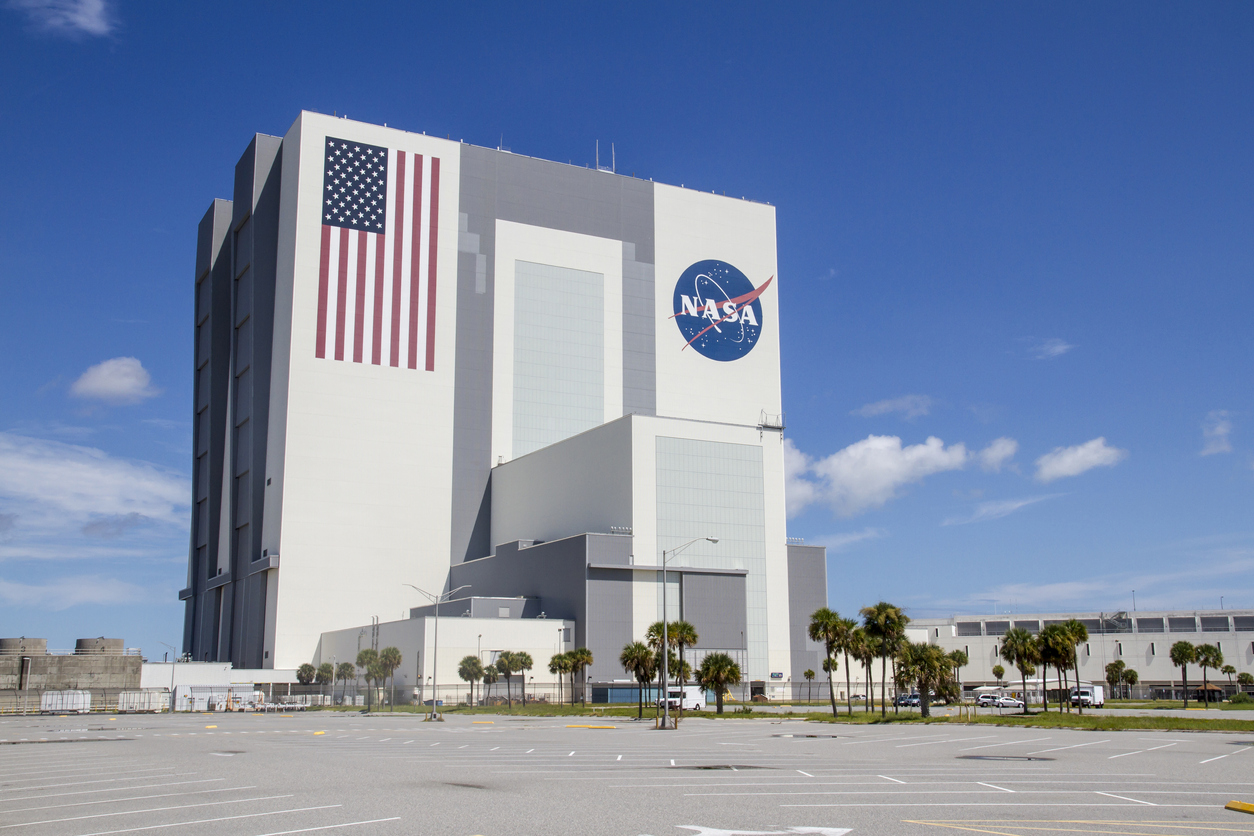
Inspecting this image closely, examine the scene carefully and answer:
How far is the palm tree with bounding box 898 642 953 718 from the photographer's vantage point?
209ft

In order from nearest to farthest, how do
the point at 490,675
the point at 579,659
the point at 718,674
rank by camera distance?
the point at 718,674 → the point at 579,659 → the point at 490,675

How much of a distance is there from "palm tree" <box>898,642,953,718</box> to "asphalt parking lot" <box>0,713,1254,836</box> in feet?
81.7

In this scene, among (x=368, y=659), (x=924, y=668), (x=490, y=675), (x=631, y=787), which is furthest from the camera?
(x=368, y=659)

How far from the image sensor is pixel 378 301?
371ft

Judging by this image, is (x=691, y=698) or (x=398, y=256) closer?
(x=691, y=698)

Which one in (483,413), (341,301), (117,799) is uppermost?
(341,301)

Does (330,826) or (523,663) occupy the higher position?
(330,826)

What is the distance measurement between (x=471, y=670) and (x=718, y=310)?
56352 millimetres

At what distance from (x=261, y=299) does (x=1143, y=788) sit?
111 metres

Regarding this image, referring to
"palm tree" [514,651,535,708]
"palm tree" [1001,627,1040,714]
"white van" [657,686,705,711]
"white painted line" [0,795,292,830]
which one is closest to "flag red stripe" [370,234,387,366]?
"palm tree" [514,651,535,708]

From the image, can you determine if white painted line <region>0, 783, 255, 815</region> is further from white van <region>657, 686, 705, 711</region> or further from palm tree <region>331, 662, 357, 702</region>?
palm tree <region>331, 662, 357, 702</region>

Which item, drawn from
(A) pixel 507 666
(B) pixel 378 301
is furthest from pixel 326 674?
(B) pixel 378 301

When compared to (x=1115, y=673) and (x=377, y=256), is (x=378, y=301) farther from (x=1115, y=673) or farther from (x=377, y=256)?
(x=1115, y=673)

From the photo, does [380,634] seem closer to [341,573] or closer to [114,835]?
[341,573]
